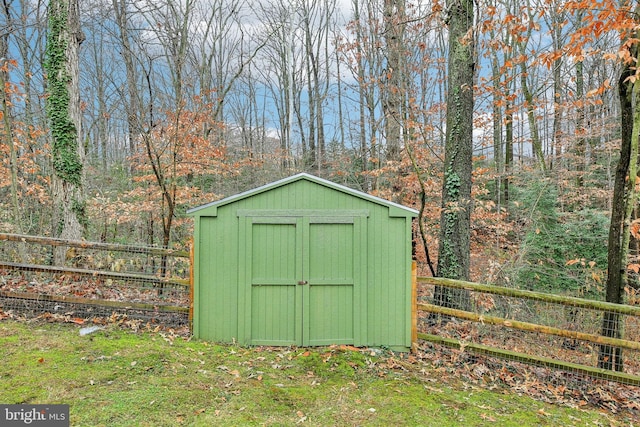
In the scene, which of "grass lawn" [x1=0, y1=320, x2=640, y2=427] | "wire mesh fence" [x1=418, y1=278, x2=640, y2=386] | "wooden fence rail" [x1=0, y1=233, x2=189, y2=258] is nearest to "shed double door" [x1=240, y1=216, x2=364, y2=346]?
"grass lawn" [x1=0, y1=320, x2=640, y2=427]

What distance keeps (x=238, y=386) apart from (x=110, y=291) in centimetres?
289

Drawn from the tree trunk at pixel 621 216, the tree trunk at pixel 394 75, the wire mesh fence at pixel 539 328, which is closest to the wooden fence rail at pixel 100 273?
the wire mesh fence at pixel 539 328

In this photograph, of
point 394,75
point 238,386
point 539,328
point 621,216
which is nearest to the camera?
point 238,386

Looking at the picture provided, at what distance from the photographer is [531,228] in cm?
930

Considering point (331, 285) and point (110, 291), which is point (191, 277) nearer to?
point (110, 291)

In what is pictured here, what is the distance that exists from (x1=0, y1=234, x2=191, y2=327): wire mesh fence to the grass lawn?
1.31 feet

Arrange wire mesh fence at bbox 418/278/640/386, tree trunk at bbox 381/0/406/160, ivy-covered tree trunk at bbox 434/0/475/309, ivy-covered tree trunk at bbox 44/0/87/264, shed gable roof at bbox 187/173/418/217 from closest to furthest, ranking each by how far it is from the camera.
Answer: wire mesh fence at bbox 418/278/640/386 → shed gable roof at bbox 187/173/418/217 → ivy-covered tree trunk at bbox 434/0/475/309 → ivy-covered tree trunk at bbox 44/0/87/264 → tree trunk at bbox 381/0/406/160

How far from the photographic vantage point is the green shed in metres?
4.62

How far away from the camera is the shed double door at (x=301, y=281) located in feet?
15.1

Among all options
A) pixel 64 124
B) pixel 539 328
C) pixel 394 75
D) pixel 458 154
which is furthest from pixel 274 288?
pixel 394 75

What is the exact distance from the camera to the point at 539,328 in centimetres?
415

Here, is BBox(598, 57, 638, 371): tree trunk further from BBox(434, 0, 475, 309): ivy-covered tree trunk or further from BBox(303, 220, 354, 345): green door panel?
BBox(303, 220, 354, 345): green door panel

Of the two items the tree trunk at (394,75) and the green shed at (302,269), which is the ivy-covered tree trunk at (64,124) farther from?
the tree trunk at (394,75)

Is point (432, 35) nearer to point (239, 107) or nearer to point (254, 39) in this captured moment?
point (254, 39)
